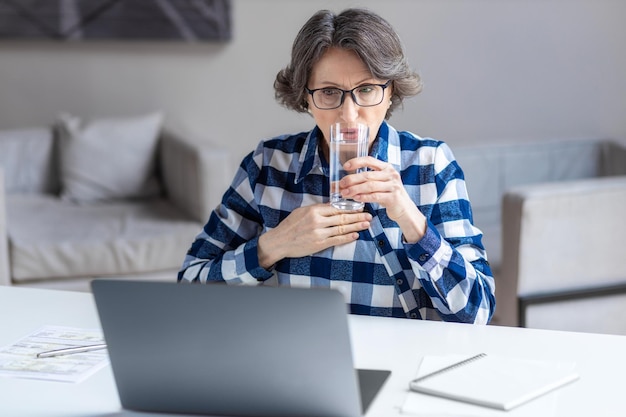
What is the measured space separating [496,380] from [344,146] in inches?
18.9

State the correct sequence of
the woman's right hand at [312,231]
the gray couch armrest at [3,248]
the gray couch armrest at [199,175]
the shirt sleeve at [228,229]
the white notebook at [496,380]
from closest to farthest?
the white notebook at [496,380]
the woman's right hand at [312,231]
the shirt sleeve at [228,229]
the gray couch armrest at [3,248]
the gray couch armrest at [199,175]

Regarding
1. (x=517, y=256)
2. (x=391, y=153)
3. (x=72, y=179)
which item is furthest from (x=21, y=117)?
(x=391, y=153)

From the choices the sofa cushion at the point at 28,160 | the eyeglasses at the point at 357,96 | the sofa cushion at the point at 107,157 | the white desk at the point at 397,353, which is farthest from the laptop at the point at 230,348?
the sofa cushion at the point at 28,160

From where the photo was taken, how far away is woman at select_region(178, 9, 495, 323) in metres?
1.60

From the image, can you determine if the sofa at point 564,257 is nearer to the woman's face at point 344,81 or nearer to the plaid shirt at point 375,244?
Answer: the plaid shirt at point 375,244

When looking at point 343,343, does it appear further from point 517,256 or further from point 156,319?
point 517,256

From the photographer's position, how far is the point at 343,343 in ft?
3.57

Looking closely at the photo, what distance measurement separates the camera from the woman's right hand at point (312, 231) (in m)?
1.60

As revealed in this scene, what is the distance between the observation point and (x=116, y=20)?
4223mm

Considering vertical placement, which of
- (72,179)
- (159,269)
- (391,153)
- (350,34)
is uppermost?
(350,34)

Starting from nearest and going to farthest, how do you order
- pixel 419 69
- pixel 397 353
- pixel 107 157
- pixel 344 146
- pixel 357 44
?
pixel 397 353 → pixel 344 146 → pixel 357 44 → pixel 107 157 → pixel 419 69

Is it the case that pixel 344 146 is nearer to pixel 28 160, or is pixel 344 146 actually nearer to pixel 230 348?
pixel 230 348

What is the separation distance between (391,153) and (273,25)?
9.00ft

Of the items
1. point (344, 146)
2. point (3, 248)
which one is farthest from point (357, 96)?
point (3, 248)
